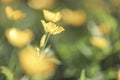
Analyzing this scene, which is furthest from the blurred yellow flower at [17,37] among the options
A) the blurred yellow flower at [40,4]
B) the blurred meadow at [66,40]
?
the blurred yellow flower at [40,4]

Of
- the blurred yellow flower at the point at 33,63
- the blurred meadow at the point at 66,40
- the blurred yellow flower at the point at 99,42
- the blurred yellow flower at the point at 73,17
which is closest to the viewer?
the blurred yellow flower at the point at 33,63

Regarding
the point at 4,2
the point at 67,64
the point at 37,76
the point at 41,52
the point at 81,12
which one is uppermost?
the point at 81,12

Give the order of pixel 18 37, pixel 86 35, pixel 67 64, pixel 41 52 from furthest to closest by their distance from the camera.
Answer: pixel 86 35
pixel 67 64
pixel 18 37
pixel 41 52

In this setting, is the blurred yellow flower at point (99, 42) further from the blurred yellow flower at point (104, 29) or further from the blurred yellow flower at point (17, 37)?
the blurred yellow flower at point (17, 37)

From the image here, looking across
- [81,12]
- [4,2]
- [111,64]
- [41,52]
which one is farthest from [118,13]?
[41,52]

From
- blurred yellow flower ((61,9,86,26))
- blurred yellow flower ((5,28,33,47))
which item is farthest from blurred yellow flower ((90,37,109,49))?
blurred yellow flower ((5,28,33,47))

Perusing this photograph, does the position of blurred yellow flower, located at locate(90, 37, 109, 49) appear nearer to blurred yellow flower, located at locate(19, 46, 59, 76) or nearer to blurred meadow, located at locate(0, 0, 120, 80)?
blurred meadow, located at locate(0, 0, 120, 80)

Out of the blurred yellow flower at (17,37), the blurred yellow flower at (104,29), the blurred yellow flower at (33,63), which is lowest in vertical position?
the blurred yellow flower at (33,63)

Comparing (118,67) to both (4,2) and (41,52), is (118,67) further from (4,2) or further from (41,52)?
(41,52)
